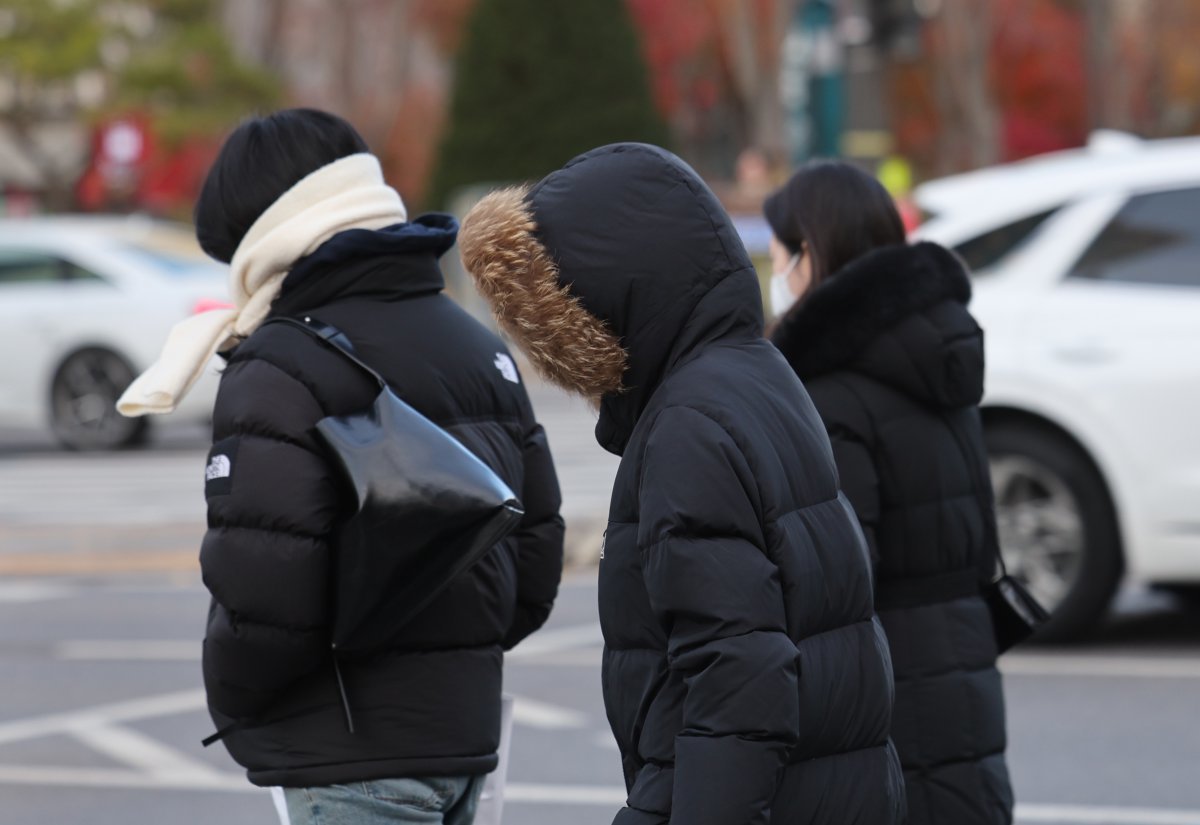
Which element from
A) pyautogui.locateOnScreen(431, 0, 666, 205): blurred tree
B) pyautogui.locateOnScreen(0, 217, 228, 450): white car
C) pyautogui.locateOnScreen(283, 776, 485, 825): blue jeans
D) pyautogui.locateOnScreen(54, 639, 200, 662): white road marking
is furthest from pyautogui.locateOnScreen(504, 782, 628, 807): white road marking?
pyautogui.locateOnScreen(431, 0, 666, 205): blurred tree

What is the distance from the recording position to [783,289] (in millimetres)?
4289

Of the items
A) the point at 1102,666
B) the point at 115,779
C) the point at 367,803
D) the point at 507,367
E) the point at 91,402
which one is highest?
the point at 507,367

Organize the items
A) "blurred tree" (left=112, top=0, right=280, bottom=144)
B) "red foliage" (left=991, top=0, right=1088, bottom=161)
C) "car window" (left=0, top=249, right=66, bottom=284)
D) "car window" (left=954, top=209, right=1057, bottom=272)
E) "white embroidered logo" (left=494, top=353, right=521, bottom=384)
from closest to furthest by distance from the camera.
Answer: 1. "white embroidered logo" (left=494, top=353, right=521, bottom=384)
2. "car window" (left=954, top=209, right=1057, bottom=272)
3. "car window" (left=0, top=249, right=66, bottom=284)
4. "blurred tree" (left=112, top=0, right=280, bottom=144)
5. "red foliage" (left=991, top=0, right=1088, bottom=161)

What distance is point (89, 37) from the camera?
35.6 m

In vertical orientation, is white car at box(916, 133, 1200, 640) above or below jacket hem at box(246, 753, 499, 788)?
below

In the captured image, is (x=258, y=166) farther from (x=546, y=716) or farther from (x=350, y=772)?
(x=546, y=716)

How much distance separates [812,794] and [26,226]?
15678mm

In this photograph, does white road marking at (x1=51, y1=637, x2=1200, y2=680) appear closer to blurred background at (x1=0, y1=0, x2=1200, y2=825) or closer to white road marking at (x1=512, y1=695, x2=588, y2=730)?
blurred background at (x1=0, y1=0, x2=1200, y2=825)

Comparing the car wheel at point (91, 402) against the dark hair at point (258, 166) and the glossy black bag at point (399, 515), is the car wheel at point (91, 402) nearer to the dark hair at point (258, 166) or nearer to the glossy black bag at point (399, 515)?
the dark hair at point (258, 166)

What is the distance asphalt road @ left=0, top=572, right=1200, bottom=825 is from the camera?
6.21 m

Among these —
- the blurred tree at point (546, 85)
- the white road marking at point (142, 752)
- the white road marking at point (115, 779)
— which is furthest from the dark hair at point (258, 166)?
the blurred tree at point (546, 85)

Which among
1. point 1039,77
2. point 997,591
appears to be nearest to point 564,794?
point 997,591

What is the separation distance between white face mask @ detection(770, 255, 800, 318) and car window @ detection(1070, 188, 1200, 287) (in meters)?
4.05

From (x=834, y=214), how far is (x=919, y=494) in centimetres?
59
